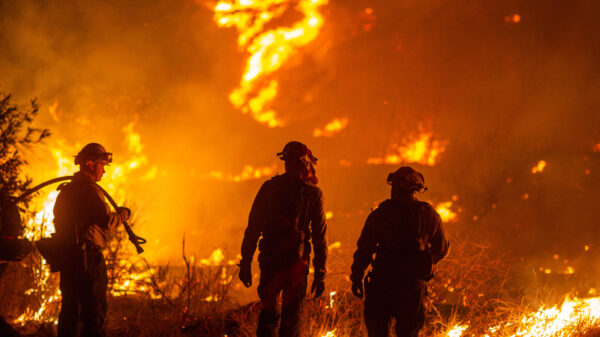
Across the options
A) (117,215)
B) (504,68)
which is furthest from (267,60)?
(117,215)

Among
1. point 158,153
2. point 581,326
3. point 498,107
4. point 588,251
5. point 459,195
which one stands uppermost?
point 498,107

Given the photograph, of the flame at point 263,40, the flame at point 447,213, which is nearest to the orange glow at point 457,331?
the flame at point 447,213

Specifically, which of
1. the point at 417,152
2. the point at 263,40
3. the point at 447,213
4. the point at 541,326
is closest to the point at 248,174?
the point at 263,40

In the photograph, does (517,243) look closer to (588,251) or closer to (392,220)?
(588,251)

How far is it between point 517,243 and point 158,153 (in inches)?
718

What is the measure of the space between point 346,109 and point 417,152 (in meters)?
4.50

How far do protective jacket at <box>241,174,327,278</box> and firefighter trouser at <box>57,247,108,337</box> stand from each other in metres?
1.47

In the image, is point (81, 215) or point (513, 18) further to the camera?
point (513, 18)

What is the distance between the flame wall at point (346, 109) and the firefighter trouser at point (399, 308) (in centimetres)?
1811

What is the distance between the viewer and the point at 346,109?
24.3m

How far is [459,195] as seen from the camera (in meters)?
21.9

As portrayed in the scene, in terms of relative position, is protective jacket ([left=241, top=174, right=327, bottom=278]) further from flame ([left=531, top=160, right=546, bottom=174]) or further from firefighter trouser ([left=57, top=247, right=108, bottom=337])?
flame ([left=531, top=160, right=546, bottom=174])

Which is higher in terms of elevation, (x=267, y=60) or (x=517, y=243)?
(x=267, y=60)

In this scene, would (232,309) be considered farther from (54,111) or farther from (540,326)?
(54,111)
